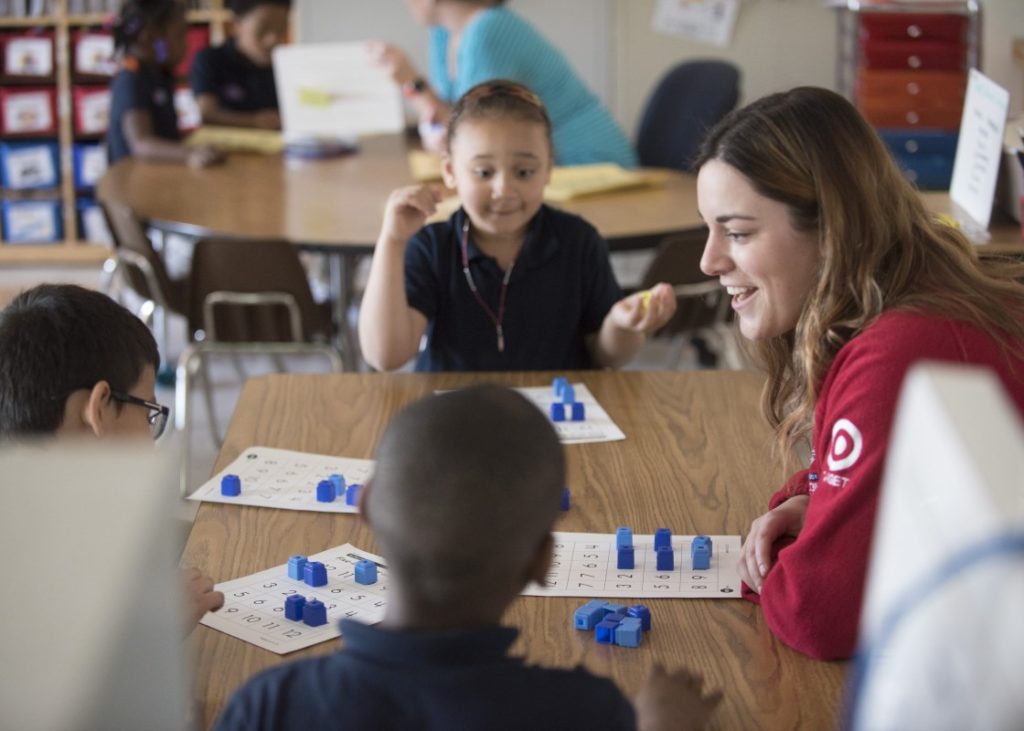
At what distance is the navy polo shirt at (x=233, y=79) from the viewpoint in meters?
4.76

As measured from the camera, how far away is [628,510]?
64.6 inches

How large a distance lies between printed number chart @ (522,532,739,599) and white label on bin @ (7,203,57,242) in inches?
198

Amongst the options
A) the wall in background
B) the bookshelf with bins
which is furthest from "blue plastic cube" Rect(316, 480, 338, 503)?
the bookshelf with bins

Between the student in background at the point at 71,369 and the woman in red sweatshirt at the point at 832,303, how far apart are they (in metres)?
0.64

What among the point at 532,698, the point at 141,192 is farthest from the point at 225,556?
the point at 141,192

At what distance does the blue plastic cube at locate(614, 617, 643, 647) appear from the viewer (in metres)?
1.27

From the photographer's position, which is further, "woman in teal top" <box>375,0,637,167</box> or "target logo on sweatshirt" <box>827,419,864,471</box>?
"woman in teal top" <box>375,0,637,167</box>

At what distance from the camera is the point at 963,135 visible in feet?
8.95

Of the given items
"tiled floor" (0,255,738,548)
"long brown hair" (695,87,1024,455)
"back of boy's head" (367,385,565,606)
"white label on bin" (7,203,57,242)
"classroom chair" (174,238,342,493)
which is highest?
"long brown hair" (695,87,1024,455)

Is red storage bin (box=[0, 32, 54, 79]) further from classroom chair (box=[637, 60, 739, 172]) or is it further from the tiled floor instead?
classroom chair (box=[637, 60, 739, 172])

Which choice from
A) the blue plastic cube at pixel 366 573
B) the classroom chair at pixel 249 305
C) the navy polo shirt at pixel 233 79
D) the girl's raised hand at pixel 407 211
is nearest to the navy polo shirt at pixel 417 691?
the blue plastic cube at pixel 366 573

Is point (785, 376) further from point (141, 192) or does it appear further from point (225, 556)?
point (141, 192)

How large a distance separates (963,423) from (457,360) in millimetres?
1858

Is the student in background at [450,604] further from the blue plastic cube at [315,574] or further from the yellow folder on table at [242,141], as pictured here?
the yellow folder on table at [242,141]
